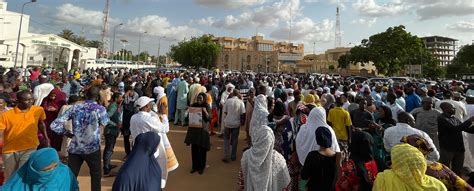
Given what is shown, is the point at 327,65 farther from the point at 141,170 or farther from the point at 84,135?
the point at 141,170

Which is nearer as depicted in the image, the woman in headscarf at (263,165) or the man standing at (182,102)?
the woman in headscarf at (263,165)

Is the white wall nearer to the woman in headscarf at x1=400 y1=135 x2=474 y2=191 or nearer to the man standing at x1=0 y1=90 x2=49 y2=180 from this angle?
the man standing at x1=0 y1=90 x2=49 y2=180

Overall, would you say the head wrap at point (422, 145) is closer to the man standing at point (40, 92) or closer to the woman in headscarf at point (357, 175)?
the woman in headscarf at point (357, 175)

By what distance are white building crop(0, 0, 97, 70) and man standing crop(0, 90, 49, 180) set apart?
39.0m

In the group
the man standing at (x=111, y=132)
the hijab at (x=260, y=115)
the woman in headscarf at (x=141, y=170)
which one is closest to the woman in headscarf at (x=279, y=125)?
the hijab at (x=260, y=115)

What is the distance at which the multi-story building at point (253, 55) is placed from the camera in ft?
299

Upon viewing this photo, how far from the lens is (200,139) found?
568 centimetres

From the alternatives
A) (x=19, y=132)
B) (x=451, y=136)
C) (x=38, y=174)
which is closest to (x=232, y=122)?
(x=19, y=132)

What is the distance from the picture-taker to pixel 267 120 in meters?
5.45

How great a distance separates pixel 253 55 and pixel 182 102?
285 ft

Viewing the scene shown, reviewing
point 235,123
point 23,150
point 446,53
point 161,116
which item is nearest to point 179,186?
point 161,116

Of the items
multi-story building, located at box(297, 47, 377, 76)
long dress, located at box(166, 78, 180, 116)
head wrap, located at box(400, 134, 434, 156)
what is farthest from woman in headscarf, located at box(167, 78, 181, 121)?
multi-story building, located at box(297, 47, 377, 76)

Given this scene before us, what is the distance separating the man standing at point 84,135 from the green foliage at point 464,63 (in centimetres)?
6199

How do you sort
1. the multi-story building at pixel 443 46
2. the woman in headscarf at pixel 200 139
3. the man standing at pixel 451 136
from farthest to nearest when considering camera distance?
the multi-story building at pixel 443 46
the woman in headscarf at pixel 200 139
the man standing at pixel 451 136
